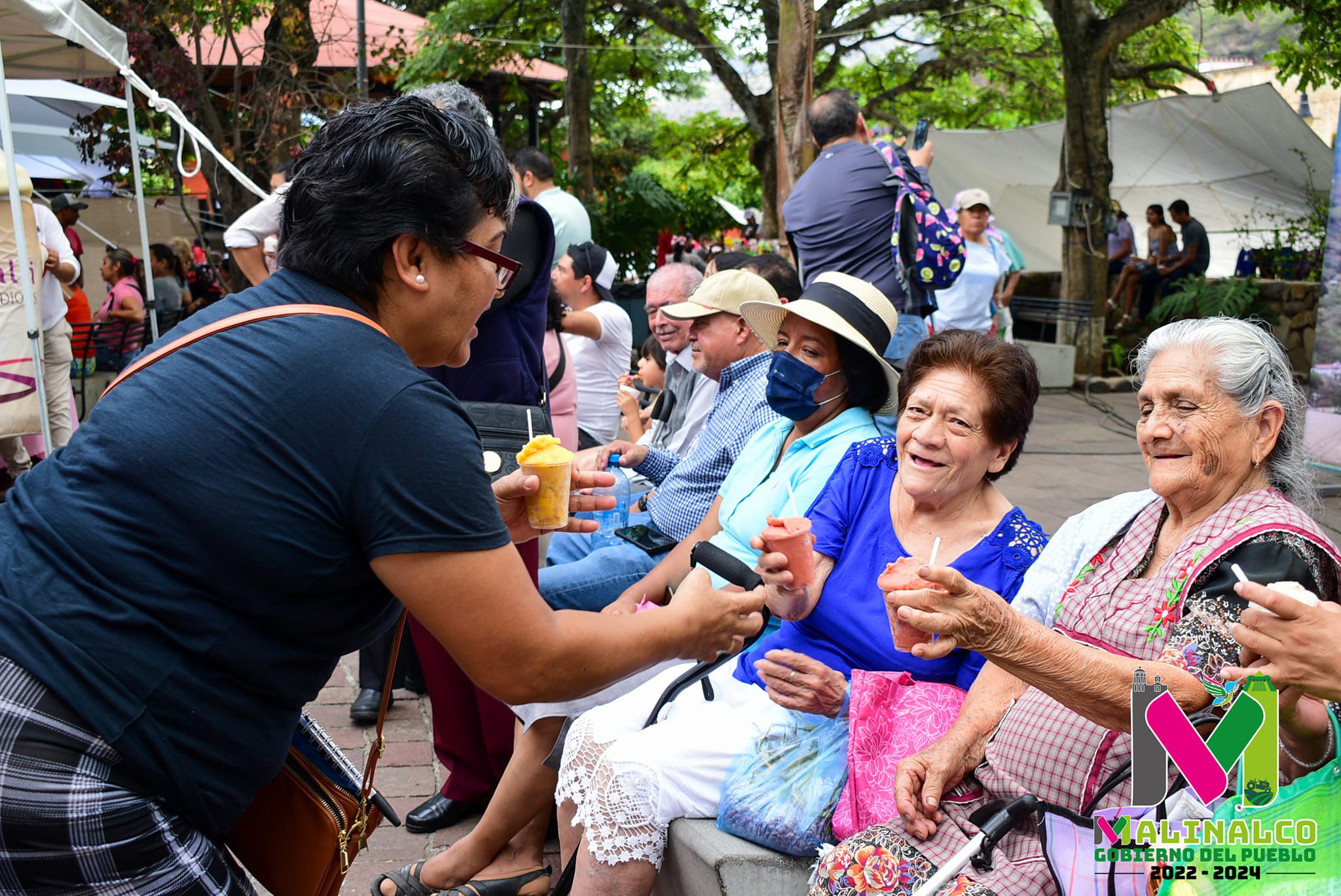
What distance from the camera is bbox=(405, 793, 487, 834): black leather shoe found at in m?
3.62

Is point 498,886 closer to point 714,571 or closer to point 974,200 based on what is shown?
point 714,571

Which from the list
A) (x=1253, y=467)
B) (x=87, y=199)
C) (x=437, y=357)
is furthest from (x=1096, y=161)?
(x=87, y=199)

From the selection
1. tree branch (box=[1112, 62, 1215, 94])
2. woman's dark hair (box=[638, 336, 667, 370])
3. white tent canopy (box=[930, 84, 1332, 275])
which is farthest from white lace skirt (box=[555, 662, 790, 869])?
A: tree branch (box=[1112, 62, 1215, 94])

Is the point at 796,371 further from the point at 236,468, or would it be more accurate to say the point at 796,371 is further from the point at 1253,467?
the point at 236,468

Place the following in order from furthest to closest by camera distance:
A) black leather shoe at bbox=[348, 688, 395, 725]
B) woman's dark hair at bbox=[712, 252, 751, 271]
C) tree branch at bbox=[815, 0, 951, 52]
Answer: tree branch at bbox=[815, 0, 951, 52] < woman's dark hair at bbox=[712, 252, 751, 271] < black leather shoe at bbox=[348, 688, 395, 725]

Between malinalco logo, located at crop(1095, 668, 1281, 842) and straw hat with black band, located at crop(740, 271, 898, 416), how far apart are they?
153 cm

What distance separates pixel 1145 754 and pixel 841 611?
911 millimetres

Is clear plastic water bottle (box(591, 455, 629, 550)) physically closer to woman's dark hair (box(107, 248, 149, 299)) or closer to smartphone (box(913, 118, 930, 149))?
smartphone (box(913, 118, 930, 149))

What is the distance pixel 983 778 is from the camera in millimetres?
2264

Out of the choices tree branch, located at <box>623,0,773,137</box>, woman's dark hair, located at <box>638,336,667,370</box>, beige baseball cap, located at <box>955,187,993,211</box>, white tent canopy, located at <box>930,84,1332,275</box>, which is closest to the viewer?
woman's dark hair, located at <box>638,336,667,370</box>

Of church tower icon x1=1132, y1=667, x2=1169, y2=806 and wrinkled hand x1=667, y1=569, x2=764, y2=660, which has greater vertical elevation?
wrinkled hand x1=667, y1=569, x2=764, y2=660

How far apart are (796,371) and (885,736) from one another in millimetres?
1234

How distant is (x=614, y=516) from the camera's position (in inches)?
173

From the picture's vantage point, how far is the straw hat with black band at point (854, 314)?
331 centimetres
